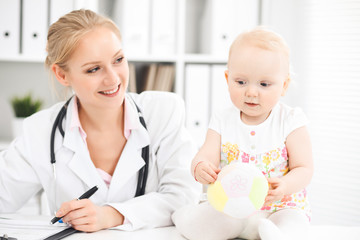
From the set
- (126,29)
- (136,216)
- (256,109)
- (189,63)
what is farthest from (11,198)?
(189,63)

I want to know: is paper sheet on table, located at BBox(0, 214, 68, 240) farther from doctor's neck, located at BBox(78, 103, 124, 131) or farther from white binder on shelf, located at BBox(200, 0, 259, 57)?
white binder on shelf, located at BBox(200, 0, 259, 57)

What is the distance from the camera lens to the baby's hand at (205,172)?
1.02 m

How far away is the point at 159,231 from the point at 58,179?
0.39m

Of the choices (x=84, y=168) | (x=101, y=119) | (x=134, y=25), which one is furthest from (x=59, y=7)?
(x=84, y=168)

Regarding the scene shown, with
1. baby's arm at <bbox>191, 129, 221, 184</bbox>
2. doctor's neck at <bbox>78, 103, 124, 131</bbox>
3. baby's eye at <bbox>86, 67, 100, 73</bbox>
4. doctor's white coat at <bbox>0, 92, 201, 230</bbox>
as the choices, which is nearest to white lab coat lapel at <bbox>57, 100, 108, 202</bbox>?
doctor's white coat at <bbox>0, 92, 201, 230</bbox>

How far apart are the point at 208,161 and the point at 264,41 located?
0.34 metres

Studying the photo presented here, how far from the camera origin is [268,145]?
3.70 ft

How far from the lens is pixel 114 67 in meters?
1.36

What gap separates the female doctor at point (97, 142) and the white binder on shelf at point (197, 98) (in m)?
0.97

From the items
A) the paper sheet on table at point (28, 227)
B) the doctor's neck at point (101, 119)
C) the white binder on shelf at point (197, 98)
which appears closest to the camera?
the paper sheet on table at point (28, 227)

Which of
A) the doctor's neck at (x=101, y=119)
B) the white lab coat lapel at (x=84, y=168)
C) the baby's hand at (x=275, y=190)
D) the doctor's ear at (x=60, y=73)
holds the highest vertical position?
the doctor's ear at (x=60, y=73)

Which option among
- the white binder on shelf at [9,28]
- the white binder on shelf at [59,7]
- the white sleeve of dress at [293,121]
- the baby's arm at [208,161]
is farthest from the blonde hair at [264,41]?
the white binder on shelf at [9,28]

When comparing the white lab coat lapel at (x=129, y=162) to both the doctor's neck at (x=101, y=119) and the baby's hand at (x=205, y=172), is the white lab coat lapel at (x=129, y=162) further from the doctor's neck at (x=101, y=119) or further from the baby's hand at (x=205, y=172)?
the baby's hand at (x=205, y=172)

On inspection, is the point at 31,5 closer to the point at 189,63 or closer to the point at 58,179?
the point at 189,63
